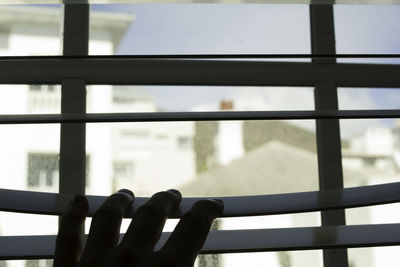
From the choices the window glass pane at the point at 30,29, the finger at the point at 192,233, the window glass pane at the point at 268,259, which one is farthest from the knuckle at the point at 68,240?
the window glass pane at the point at 268,259

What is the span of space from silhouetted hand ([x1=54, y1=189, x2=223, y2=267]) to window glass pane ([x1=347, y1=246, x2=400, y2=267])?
1.99 feet

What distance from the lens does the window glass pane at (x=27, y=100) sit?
903 millimetres

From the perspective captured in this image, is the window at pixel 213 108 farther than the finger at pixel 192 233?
Yes

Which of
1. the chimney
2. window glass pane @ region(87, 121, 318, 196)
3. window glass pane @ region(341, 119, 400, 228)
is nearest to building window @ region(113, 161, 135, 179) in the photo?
window glass pane @ region(87, 121, 318, 196)

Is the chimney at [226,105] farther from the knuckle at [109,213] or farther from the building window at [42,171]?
the knuckle at [109,213]

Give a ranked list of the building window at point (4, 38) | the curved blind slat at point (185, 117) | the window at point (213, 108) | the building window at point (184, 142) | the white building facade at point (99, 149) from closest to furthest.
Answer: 1. the curved blind slat at point (185, 117)
2. the window at point (213, 108)
3. the building window at point (4, 38)
4. the white building facade at point (99, 149)
5. the building window at point (184, 142)

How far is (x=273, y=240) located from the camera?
0.59 metres

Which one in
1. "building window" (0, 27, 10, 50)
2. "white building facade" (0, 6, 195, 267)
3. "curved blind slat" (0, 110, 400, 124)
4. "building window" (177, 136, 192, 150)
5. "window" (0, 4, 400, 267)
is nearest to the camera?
"curved blind slat" (0, 110, 400, 124)

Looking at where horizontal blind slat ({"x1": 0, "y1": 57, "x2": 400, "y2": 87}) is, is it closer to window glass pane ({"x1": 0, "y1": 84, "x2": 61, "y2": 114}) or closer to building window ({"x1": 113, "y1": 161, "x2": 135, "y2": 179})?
window glass pane ({"x1": 0, "y1": 84, "x2": 61, "y2": 114})

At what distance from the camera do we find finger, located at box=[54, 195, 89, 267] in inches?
22.0

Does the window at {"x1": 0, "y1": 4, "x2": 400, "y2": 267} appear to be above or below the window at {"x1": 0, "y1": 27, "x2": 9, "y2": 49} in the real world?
below

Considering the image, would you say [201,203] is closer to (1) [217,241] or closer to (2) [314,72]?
(1) [217,241]

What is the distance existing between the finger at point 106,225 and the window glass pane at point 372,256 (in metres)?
0.65

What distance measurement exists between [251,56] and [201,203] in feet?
0.60
